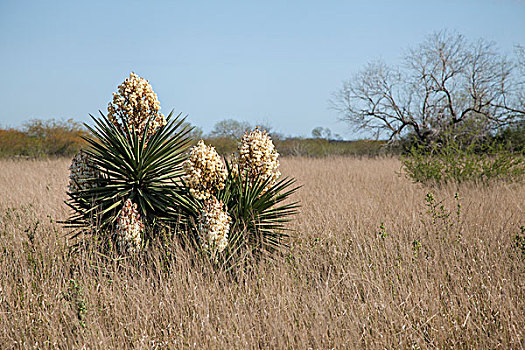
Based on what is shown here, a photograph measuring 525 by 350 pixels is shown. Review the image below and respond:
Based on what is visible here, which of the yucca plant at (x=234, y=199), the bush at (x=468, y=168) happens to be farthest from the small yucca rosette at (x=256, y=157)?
the bush at (x=468, y=168)

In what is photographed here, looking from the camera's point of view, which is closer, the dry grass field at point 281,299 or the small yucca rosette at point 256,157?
the dry grass field at point 281,299

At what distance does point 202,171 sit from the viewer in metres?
3.84

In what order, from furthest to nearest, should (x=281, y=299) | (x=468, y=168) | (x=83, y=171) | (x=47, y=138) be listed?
(x=47, y=138)
(x=468, y=168)
(x=83, y=171)
(x=281, y=299)

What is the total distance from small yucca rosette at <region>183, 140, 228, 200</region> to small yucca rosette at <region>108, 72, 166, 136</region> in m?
0.73

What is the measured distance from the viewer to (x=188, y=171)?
3824mm

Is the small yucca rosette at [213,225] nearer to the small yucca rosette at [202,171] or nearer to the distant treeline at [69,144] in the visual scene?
the small yucca rosette at [202,171]

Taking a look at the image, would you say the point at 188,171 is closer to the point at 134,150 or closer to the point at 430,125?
the point at 134,150

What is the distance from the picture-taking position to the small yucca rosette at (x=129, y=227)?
3715mm

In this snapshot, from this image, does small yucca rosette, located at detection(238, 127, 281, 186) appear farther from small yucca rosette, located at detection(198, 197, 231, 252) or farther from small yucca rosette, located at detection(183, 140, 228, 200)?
small yucca rosette, located at detection(198, 197, 231, 252)

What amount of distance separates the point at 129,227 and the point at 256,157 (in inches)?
56.7

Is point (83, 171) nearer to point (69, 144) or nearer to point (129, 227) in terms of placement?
point (129, 227)

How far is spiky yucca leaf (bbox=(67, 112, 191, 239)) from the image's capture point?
392cm

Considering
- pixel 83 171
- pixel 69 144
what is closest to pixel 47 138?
pixel 69 144

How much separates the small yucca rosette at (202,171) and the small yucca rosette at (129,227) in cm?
59
